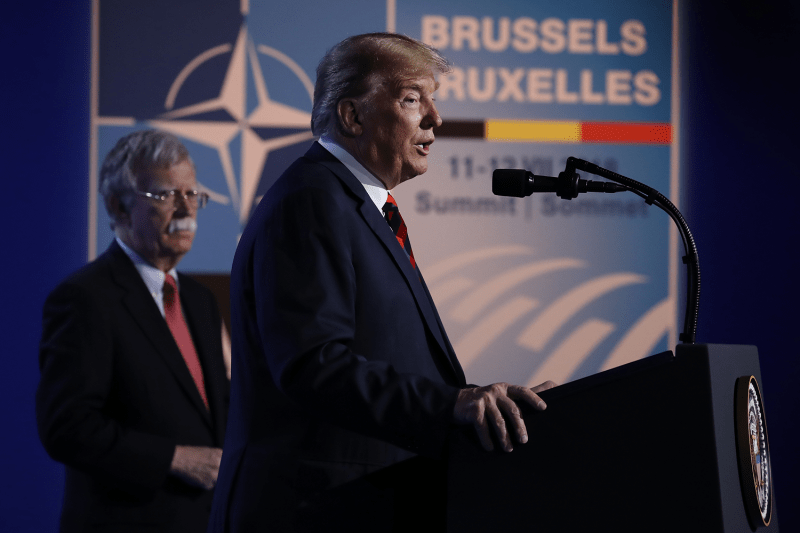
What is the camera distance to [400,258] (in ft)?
4.34

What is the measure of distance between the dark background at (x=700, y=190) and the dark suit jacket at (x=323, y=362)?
2554 millimetres

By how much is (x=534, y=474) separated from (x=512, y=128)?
2.81m

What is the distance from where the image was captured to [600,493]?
3.28 feet

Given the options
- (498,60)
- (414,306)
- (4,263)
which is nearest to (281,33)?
(498,60)

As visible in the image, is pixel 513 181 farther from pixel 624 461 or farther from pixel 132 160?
pixel 132 160

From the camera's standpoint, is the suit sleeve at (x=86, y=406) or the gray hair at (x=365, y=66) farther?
the suit sleeve at (x=86, y=406)

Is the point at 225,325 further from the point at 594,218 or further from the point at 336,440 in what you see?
the point at 336,440

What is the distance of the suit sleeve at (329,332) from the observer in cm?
107

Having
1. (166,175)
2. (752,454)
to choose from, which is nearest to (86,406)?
(166,175)

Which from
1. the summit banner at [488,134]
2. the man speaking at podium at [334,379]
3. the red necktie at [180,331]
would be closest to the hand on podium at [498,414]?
the man speaking at podium at [334,379]

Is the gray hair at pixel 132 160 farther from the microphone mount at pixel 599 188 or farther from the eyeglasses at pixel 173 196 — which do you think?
the microphone mount at pixel 599 188

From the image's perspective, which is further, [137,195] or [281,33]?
[281,33]

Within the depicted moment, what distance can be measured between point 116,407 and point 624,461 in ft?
5.05

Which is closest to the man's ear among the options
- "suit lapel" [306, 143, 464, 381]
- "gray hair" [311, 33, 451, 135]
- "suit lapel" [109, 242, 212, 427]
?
"gray hair" [311, 33, 451, 135]
